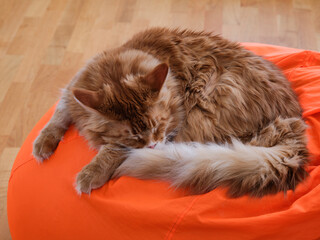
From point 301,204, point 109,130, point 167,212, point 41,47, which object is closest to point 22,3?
point 41,47

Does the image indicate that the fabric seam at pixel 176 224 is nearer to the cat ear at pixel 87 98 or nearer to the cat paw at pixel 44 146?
the cat ear at pixel 87 98

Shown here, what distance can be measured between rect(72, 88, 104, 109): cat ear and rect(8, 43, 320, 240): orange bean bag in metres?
0.42

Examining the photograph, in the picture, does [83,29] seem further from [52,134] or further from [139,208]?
[139,208]

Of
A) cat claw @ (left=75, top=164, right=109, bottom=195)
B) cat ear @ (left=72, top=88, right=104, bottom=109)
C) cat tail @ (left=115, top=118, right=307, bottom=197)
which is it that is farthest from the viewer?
cat claw @ (left=75, top=164, right=109, bottom=195)

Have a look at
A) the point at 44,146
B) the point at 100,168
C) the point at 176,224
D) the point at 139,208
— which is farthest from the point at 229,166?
the point at 44,146

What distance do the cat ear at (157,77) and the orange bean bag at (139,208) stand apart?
0.46m

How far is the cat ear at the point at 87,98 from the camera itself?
1.36m

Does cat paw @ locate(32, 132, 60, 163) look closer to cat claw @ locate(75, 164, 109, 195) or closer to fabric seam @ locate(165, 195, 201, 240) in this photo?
cat claw @ locate(75, 164, 109, 195)

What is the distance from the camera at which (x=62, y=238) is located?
1.62 meters

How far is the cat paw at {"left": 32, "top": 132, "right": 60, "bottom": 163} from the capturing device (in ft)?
5.84

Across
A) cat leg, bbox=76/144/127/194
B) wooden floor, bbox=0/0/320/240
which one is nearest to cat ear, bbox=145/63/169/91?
cat leg, bbox=76/144/127/194

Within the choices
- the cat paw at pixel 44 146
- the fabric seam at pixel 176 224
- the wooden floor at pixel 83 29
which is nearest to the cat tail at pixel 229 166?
the fabric seam at pixel 176 224

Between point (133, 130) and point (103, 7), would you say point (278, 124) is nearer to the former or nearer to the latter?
point (133, 130)

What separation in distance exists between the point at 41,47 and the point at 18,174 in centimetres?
185
